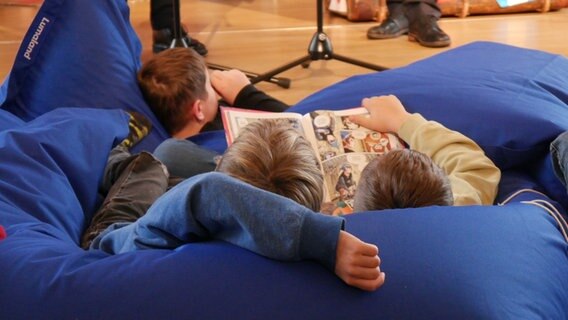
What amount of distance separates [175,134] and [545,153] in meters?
0.92

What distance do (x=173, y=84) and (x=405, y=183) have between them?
87 cm

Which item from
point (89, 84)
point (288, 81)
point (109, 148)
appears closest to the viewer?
point (109, 148)

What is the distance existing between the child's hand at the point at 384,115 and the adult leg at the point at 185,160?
326mm

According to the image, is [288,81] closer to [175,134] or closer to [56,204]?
[175,134]

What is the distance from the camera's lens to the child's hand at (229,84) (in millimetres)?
2070

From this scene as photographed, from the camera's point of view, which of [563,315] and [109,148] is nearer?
[563,315]

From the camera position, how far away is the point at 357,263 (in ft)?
3.23

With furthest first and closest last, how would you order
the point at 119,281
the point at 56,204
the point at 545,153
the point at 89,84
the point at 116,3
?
the point at 116,3
the point at 89,84
the point at 545,153
the point at 56,204
the point at 119,281

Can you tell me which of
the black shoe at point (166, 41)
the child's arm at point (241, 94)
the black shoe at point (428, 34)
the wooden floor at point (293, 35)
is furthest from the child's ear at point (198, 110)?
the black shoe at point (428, 34)

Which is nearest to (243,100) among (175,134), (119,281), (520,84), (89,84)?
(175,134)

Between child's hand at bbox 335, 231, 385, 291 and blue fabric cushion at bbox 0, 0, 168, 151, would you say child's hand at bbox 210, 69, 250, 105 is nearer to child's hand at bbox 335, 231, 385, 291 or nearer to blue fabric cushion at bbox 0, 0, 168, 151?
blue fabric cushion at bbox 0, 0, 168, 151

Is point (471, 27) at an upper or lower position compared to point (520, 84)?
lower

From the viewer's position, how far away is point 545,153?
5.13ft

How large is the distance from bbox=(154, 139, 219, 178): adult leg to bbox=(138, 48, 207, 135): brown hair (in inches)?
11.4
